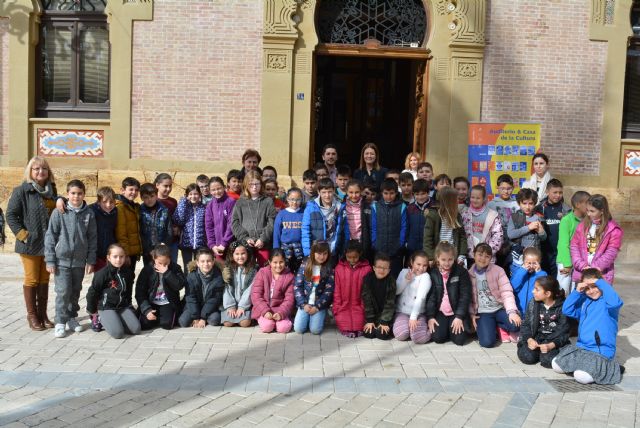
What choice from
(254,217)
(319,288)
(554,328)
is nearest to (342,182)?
(254,217)

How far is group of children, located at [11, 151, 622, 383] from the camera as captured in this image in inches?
295

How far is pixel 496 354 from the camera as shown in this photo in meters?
7.15

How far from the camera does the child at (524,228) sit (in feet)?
26.9

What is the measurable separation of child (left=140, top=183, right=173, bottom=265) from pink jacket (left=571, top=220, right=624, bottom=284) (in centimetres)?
479

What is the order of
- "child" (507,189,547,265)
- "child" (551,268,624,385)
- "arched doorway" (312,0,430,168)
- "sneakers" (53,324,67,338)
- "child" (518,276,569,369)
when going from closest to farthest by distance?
"child" (551,268,624,385) → "child" (518,276,569,369) → "sneakers" (53,324,67,338) → "child" (507,189,547,265) → "arched doorway" (312,0,430,168)

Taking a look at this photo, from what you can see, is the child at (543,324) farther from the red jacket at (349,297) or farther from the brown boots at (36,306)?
the brown boots at (36,306)

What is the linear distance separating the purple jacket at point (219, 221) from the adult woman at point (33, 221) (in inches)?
70.6

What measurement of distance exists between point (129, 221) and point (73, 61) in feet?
19.0

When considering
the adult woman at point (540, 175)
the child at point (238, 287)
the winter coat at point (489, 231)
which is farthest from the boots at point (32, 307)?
the adult woman at point (540, 175)

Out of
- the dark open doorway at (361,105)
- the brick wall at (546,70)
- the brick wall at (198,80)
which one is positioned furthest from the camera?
the dark open doorway at (361,105)

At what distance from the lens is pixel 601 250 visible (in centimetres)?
779

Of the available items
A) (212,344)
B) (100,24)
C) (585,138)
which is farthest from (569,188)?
(100,24)

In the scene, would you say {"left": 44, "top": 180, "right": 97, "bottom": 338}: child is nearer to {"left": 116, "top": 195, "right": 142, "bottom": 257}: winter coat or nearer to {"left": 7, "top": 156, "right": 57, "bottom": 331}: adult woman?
{"left": 7, "top": 156, "right": 57, "bottom": 331}: adult woman

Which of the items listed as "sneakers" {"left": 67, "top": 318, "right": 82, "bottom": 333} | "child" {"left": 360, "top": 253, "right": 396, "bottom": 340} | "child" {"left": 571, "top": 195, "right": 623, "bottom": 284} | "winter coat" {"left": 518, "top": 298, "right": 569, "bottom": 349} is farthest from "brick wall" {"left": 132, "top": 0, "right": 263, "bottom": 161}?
"winter coat" {"left": 518, "top": 298, "right": 569, "bottom": 349}
